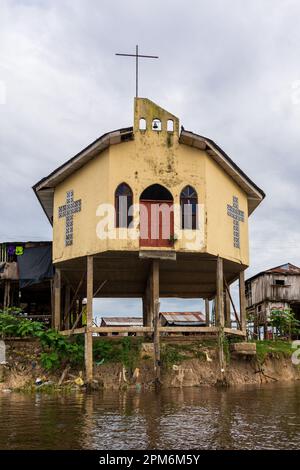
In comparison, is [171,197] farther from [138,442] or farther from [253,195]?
[138,442]

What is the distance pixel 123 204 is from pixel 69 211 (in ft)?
9.48

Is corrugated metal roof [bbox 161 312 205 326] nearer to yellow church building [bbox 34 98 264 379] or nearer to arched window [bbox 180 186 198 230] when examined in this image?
yellow church building [bbox 34 98 264 379]

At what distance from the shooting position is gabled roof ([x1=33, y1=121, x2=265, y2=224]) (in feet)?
70.3

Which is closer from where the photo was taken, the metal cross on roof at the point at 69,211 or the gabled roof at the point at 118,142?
the gabled roof at the point at 118,142

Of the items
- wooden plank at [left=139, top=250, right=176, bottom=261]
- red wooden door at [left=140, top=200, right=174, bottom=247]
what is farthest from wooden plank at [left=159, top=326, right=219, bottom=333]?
red wooden door at [left=140, top=200, right=174, bottom=247]

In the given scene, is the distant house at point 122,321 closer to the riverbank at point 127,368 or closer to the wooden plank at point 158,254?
the riverbank at point 127,368

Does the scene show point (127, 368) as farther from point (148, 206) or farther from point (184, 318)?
point (184, 318)

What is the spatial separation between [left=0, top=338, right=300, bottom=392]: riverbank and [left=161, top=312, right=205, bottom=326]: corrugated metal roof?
1232cm

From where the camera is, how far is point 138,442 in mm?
9250

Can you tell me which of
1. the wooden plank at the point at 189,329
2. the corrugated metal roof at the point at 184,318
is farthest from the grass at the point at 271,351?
the corrugated metal roof at the point at 184,318

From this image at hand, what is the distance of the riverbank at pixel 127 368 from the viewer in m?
19.7

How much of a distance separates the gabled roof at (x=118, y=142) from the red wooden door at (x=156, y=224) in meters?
2.61

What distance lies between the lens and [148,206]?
69.6 feet
